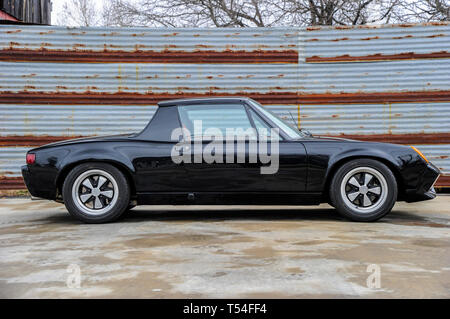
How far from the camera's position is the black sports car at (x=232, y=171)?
547 centimetres

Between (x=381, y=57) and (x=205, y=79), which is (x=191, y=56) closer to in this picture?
(x=205, y=79)

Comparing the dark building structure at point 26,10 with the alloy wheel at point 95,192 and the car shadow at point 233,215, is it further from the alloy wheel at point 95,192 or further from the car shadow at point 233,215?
the alloy wheel at point 95,192

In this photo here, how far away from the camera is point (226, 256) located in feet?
12.5

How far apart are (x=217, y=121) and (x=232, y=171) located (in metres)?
0.56

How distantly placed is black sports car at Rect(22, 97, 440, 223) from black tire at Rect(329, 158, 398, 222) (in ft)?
0.03

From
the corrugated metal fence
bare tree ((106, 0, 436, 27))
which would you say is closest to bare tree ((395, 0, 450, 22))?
bare tree ((106, 0, 436, 27))

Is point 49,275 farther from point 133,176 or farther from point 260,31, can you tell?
point 260,31

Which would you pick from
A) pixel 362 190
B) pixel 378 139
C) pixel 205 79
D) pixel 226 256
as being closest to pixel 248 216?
pixel 362 190

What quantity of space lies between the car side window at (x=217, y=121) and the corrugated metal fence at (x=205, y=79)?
3036 mm

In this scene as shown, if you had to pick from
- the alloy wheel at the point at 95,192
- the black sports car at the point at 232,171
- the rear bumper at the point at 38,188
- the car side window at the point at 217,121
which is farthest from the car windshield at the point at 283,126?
the rear bumper at the point at 38,188

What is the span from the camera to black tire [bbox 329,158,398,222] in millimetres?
5438

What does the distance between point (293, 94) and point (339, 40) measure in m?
1.13

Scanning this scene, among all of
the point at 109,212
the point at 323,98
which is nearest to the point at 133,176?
the point at 109,212
